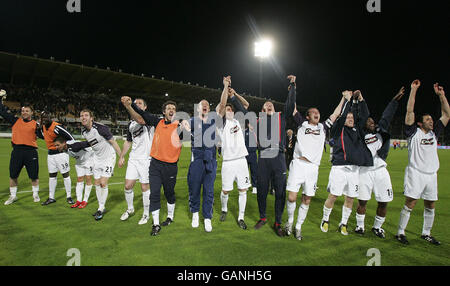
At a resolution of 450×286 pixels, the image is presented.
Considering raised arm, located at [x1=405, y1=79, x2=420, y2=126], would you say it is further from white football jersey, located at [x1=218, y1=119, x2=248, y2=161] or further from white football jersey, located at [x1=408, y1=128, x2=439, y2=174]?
white football jersey, located at [x1=218, y1=119, x2=248, y2=161]

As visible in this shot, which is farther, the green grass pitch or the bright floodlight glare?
the bright floodlight glare

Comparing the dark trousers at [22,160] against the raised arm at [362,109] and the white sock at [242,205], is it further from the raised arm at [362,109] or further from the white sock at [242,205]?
the raised arm at [362,109]

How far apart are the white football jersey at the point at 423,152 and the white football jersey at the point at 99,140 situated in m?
5.76

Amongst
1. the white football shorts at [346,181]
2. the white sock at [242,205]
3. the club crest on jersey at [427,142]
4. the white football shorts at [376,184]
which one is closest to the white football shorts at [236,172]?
the white sock at [242,205]

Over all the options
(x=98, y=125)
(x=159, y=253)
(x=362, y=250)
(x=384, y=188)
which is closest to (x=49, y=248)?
(x=159, y=253)

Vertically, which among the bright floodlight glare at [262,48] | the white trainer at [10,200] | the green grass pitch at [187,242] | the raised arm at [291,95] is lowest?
Answer: the green grass pitch at [187,242]

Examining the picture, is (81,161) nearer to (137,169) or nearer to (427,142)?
(137,169)

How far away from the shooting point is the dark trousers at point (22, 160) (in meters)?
5.53

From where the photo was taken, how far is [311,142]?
3.99 m

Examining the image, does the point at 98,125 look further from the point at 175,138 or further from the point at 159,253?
the point at 159,253

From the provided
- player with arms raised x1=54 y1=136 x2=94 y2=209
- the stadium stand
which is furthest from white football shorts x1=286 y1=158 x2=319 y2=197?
the stadium stand

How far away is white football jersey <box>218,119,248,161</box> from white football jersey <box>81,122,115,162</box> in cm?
250

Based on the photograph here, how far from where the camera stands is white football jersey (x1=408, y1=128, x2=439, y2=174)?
12.7 feet
